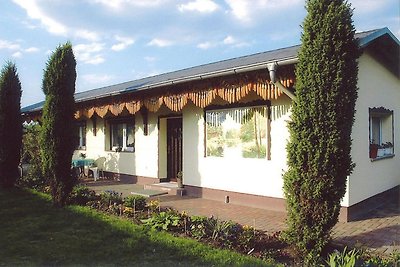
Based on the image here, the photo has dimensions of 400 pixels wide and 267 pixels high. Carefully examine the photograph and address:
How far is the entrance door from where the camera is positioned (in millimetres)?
11086

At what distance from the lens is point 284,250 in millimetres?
4863

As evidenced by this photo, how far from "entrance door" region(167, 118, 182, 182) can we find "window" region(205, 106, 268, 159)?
199 centimetres

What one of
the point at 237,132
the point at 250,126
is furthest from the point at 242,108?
the point at 237,132

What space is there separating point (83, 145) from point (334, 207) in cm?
1345

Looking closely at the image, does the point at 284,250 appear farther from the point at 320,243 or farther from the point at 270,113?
the point at 270,113

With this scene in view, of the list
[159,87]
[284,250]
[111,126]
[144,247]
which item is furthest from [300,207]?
[111,126]

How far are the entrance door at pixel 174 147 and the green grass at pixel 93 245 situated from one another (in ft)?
13.8

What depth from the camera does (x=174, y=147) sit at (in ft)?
37.1

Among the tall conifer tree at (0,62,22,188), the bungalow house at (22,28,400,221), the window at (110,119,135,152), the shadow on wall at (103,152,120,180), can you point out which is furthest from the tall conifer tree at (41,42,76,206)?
the shadow on wall at (103,152,120,180)

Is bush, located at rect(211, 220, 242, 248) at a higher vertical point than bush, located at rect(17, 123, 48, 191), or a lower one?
lower

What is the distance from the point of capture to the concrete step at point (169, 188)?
32.3ft

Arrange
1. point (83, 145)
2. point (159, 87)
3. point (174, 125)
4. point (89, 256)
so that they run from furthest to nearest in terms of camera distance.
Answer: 1. point (83, 145)
2. point (174, 125)
3. point (159, 87)
4. point (89, 256)

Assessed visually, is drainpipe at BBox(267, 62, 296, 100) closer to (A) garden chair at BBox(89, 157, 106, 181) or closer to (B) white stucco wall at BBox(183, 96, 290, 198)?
(B) white stucco wall at BBox(183, 96, 290, 198)

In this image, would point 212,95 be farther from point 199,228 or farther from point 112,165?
point 112,165
